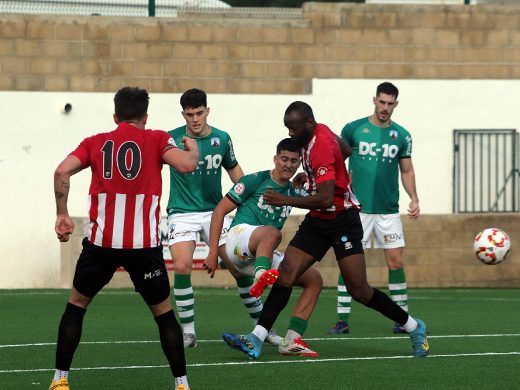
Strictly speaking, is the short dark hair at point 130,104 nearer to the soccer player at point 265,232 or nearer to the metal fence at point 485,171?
the soccer player at point 265,232

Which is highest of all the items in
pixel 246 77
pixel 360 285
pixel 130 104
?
pixel 246 77

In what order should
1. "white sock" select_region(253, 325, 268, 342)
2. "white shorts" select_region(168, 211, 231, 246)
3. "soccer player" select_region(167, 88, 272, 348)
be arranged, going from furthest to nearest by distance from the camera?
"white shorts" select_region(168, 211, 231, 246) < "soccer player" select_region(167, 88, 272, 348) < "white sock" select_region(253, 325, 268, 342)

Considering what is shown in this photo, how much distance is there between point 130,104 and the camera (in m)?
7.75

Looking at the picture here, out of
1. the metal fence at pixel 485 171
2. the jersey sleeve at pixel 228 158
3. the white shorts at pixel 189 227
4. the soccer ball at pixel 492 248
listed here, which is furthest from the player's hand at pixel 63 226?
the metal fence at pixel 485 171

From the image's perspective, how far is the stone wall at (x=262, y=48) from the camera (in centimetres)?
1908

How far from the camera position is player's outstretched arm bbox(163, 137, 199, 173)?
25.1 feet

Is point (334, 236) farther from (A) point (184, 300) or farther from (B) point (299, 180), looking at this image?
(A) point (184, 300)

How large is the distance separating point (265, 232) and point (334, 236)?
2.18 feet

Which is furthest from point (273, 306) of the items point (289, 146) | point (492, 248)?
point (492, 248)

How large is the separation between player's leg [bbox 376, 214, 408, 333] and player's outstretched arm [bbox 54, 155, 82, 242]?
5538 mm

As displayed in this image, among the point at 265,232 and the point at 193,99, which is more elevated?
the point at 193,99

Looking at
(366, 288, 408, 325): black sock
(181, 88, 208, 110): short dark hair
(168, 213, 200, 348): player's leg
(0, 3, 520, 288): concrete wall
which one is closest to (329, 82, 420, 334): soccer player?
(168, 213, 200, 348): player's leg

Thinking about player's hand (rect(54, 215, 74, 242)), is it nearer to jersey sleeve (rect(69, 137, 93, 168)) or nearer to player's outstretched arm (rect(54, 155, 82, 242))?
player's outstretched arm (rect(54, 155, 82, 242))

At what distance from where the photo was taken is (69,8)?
2086cm
